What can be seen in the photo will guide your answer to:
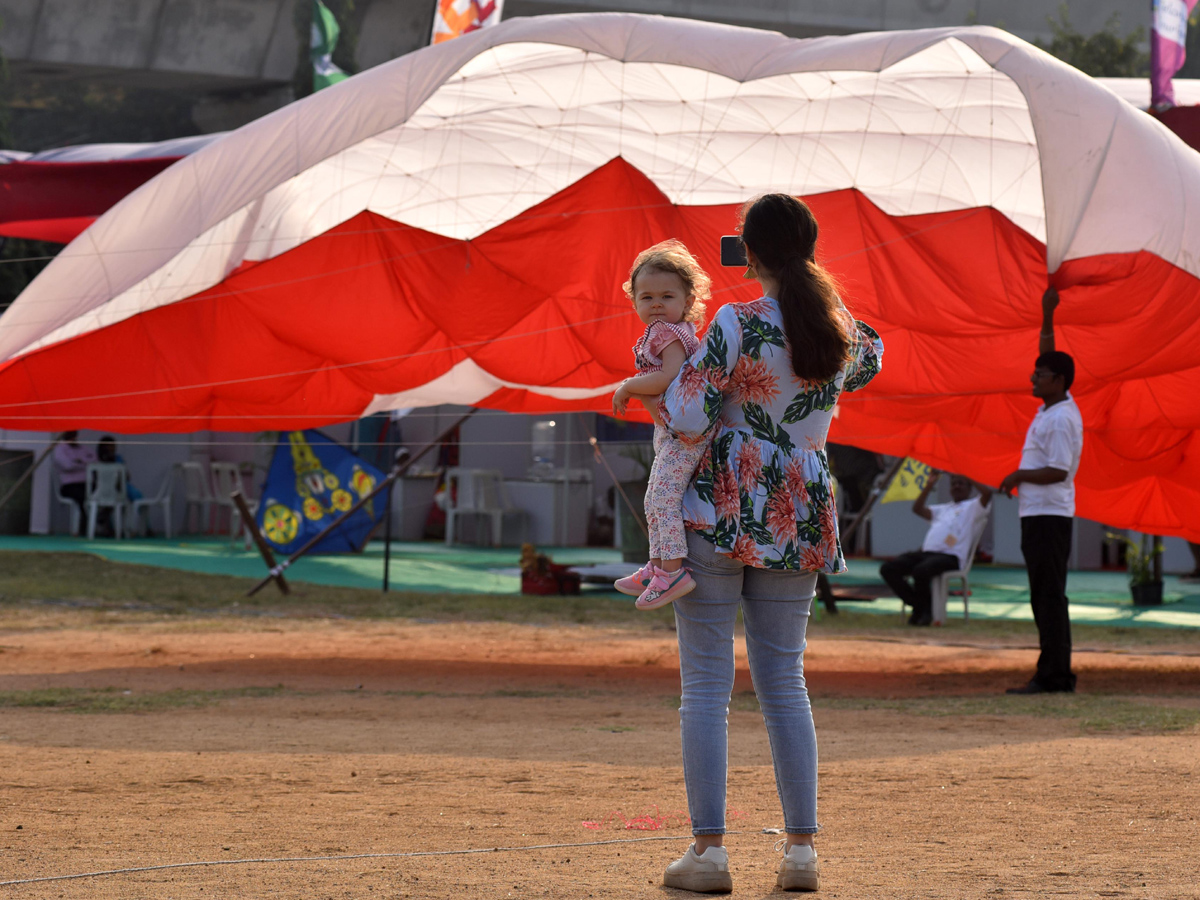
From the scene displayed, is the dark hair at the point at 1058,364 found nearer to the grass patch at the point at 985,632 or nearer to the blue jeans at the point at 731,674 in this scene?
the grass patch at the point at 985,632

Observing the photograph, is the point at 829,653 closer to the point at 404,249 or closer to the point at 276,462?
the point at 404,249

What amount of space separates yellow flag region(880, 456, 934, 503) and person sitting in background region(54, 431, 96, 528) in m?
10.6

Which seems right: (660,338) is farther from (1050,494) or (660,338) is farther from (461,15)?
(461,15)

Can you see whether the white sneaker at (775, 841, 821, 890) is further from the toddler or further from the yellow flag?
the yellow flag

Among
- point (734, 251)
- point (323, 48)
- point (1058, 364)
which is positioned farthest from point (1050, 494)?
point (323, 48)

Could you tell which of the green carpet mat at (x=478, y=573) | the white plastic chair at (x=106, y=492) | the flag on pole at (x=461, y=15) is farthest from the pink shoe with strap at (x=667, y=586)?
the white plastic chair at (x=106, y=492)

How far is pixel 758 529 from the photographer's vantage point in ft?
10.2

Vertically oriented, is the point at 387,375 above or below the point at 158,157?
below

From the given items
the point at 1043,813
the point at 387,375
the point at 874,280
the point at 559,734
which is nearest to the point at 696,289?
the point at 1043,813

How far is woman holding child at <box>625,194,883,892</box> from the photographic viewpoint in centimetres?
312

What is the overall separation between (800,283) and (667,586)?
73cm

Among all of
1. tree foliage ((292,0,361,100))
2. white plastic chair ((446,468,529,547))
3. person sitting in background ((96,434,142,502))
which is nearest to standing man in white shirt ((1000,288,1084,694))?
white plastic chair ((446,468,529,547))

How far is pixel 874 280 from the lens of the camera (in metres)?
8.04

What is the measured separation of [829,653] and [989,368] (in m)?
2.29
